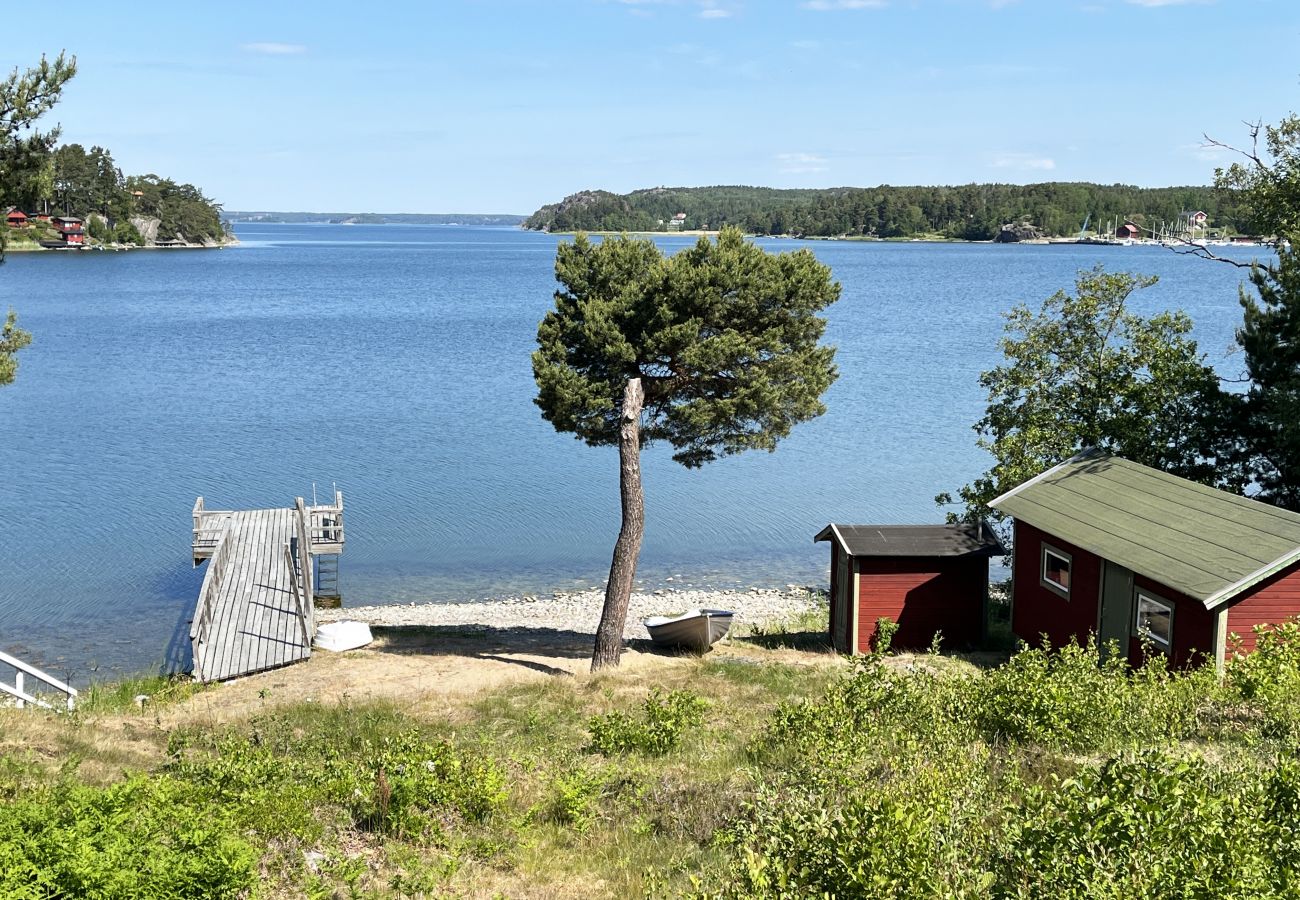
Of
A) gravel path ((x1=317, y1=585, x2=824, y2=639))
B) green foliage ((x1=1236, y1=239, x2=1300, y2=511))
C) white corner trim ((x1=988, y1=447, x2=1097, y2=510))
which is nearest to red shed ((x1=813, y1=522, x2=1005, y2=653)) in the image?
white corner trim ((x1=988, y1=447, x2=1097, y2=510))

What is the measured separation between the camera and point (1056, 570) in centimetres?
2030

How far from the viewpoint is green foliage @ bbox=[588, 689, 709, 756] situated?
41.5 feet

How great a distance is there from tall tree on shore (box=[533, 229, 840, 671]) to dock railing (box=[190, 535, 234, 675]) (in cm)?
728

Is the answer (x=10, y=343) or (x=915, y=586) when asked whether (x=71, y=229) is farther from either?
(x=915, y=586)

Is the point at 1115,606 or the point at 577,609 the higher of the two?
the point at 1115,606

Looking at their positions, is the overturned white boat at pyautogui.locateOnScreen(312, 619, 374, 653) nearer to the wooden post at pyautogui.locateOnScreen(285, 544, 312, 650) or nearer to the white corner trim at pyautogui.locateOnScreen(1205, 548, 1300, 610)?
the wooden post at pyautogui.locateOnScreen(285, 544, 312, 650)

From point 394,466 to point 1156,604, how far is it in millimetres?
32109

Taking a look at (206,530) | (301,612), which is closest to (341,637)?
(301,612)

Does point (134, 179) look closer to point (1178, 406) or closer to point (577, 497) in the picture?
point (577, 497)

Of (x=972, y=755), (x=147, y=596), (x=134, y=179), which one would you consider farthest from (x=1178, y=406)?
(x=134, y=179)

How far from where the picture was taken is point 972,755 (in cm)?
984

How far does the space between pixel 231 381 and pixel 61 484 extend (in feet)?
76.5

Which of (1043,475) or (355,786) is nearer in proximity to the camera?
(355,786)

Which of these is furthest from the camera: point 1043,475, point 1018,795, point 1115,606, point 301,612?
point 301,612
